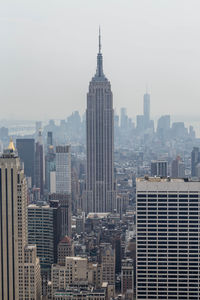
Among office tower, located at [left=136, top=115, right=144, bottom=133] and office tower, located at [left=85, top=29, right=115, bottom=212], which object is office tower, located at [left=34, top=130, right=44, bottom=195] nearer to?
office tower, located at [left=136, top=115, right=144, bottom=133]

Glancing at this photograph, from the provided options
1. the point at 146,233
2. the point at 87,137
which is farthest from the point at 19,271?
the point at 87,137

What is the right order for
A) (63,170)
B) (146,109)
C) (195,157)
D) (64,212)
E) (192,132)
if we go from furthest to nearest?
(63,170) < (195,157) < (64,212) < (192,132) < (146,109)

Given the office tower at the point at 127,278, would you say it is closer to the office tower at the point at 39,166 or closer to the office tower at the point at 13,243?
the office tower at the point at 13,243

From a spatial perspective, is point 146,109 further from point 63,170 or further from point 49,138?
point 63,170

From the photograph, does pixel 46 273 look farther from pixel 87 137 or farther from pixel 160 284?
pixel 87 137

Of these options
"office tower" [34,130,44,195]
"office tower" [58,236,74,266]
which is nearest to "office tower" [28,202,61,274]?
"office tower" [58,236,74,266]

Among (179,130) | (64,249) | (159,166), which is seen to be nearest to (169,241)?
(64,249)

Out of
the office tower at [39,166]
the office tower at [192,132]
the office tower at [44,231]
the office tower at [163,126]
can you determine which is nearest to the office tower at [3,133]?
the office tower at [44,231]
